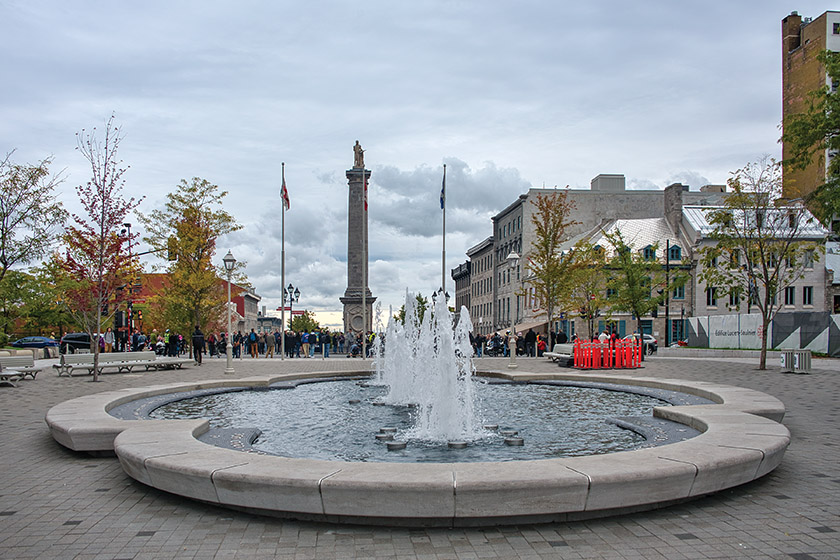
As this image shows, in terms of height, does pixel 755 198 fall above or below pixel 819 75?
below

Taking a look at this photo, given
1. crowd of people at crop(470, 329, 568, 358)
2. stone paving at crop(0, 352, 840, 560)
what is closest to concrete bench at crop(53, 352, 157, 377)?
stone paving at crop(0, 352, 840, 560)

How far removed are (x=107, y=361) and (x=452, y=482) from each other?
21466mm

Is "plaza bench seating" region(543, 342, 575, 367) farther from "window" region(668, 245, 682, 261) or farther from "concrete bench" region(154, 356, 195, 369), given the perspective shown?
"window" region(668, 245, 682, 261)

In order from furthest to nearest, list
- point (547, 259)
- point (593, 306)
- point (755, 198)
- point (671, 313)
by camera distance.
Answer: point (671, 313) < point (593, 306) < point (547, 259) < point (755, 198)

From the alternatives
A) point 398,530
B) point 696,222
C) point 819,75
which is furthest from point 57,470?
point 819,75

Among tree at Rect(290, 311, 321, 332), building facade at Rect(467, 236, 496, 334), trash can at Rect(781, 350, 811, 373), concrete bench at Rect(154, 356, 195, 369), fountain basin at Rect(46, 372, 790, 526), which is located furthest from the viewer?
tree at Rect(290, 311, 321, 332)

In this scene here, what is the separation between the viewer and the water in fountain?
9945 mm

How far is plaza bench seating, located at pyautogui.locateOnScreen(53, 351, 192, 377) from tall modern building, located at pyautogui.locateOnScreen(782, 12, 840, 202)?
51.7m

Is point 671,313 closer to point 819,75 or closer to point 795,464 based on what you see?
point 819,75

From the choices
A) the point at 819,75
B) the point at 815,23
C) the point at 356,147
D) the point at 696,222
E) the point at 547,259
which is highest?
the point at 815,23

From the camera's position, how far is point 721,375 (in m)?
21.7

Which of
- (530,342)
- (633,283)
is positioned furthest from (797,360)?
(633,283)

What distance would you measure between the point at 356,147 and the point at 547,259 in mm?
25902

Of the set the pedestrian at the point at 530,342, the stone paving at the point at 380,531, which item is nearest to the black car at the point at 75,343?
the pedestrian at the point at 530,342
